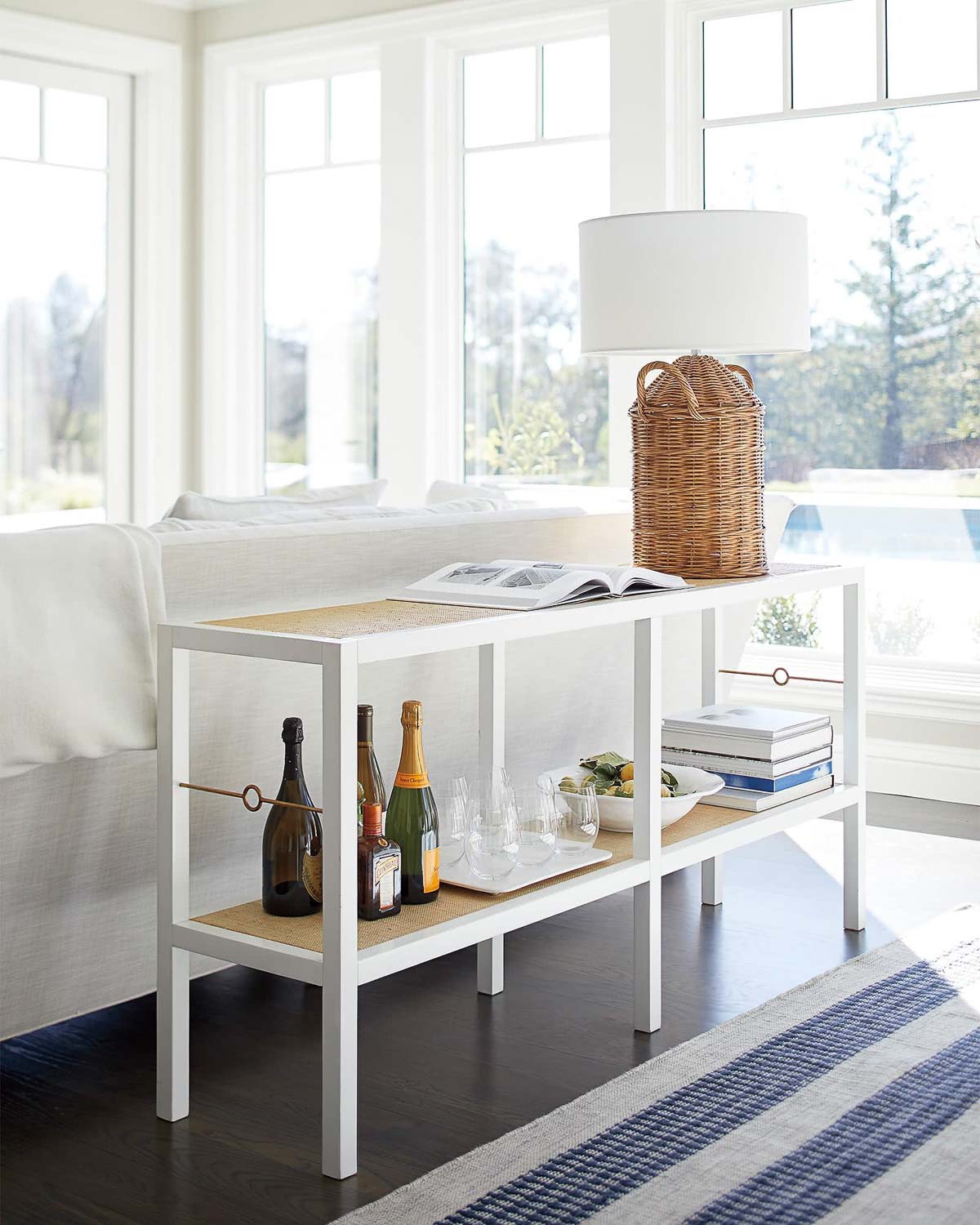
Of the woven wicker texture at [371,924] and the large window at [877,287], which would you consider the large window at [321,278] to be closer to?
the large window at [877,287]

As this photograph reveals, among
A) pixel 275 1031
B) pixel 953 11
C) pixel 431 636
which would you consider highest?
pixel 953 11

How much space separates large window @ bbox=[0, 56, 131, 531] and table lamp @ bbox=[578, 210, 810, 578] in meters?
3.13

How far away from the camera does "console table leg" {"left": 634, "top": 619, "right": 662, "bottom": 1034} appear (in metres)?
2.31

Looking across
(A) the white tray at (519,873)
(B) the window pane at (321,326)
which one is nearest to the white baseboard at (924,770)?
(A) the white tray at (519,873)

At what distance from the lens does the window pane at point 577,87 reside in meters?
4.79

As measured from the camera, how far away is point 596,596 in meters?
2.25

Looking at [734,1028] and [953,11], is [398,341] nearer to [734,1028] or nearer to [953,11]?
[953,11]

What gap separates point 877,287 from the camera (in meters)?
4.27

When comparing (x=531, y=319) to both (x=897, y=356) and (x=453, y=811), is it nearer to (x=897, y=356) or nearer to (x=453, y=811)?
(x=897, y=356)

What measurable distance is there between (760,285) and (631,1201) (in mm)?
1532

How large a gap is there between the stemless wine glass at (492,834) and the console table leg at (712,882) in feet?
3.17

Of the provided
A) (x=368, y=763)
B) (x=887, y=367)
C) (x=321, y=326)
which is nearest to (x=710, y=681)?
(x=368, y=763)

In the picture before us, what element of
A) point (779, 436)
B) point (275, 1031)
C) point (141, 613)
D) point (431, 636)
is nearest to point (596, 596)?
point (431, 636)

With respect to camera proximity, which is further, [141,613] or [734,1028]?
[734,1028]
